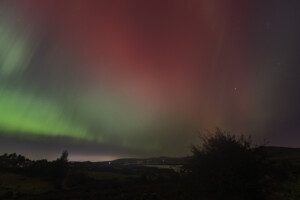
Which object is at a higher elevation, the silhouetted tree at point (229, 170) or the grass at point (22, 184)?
the grass at point (22, 184)

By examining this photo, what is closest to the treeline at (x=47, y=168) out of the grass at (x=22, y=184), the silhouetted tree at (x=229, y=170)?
the grass at (x=22, y=184)

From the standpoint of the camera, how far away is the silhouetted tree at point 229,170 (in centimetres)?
3094

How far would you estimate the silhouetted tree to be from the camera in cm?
3094

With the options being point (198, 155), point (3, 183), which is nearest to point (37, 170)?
point (3, 183)

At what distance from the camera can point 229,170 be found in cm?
3094

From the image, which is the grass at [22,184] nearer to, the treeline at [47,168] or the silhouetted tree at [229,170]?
the treeline at [47,168]

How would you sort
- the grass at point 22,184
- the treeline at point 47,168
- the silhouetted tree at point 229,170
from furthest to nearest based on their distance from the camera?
the treeline at point 47,168 → the grass at point 22,184 → the silhouetted tree at point 229,170

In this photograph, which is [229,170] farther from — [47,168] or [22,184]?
[47,168]

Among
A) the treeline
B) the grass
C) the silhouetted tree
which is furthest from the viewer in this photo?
the treeline

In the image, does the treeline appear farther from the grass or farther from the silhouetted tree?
the silhouetted tree

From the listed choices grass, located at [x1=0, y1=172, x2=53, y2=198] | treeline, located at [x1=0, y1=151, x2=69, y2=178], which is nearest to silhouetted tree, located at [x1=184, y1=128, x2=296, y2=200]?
grass, located at [x1=0, y1=172, x2=53, y2=198]

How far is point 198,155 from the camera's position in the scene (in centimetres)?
3406

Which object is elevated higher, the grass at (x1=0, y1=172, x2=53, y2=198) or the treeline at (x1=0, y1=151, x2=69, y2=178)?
the treeline at (x1=0, y1=151, x2=69, y2=178)

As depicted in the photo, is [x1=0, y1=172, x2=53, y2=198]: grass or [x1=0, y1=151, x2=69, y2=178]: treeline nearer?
[x1=0, y1=172, x2=53, y2=198]: grass
